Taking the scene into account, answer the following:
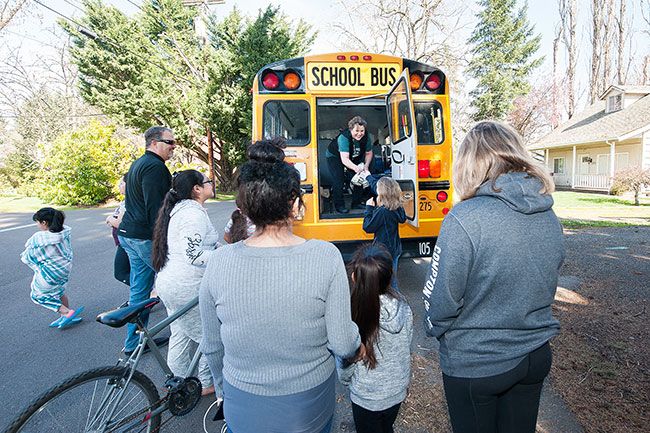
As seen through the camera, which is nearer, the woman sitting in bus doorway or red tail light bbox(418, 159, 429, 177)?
red tail light bbox(418, 159, 429, 177)

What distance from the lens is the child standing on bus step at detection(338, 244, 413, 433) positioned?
186cm

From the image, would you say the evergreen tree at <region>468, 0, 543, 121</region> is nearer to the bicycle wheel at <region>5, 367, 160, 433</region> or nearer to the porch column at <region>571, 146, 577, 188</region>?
the porch column at <region>571, 146, 577, 188</region>

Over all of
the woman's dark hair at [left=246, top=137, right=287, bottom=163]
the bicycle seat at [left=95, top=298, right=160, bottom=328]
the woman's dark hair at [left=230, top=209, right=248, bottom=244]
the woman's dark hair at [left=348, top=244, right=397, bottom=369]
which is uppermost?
the woman's dark hair at [left=246, top=137, right=287, bottom=163]

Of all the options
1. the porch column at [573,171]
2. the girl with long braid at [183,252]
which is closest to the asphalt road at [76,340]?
the girl with long braid at [183,252]

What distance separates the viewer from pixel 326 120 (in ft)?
25.2

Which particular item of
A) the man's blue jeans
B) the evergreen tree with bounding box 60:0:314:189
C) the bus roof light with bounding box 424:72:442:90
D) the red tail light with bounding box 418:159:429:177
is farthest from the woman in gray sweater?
the evergreen tree with bounding box 60:0:314:189

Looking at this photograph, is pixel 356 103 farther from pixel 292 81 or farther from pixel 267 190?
pixel 267 190

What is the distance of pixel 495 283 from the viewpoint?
1.48 meters

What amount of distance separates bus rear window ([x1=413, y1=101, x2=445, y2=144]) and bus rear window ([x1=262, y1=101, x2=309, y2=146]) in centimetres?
143

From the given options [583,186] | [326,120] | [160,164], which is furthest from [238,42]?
[583,186]

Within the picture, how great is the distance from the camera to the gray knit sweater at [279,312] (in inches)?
52.6

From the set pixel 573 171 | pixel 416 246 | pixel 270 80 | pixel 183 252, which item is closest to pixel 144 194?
pixel 183 252

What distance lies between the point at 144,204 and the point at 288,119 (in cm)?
241

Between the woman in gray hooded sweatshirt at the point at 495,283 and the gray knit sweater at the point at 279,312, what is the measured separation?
456 mm
